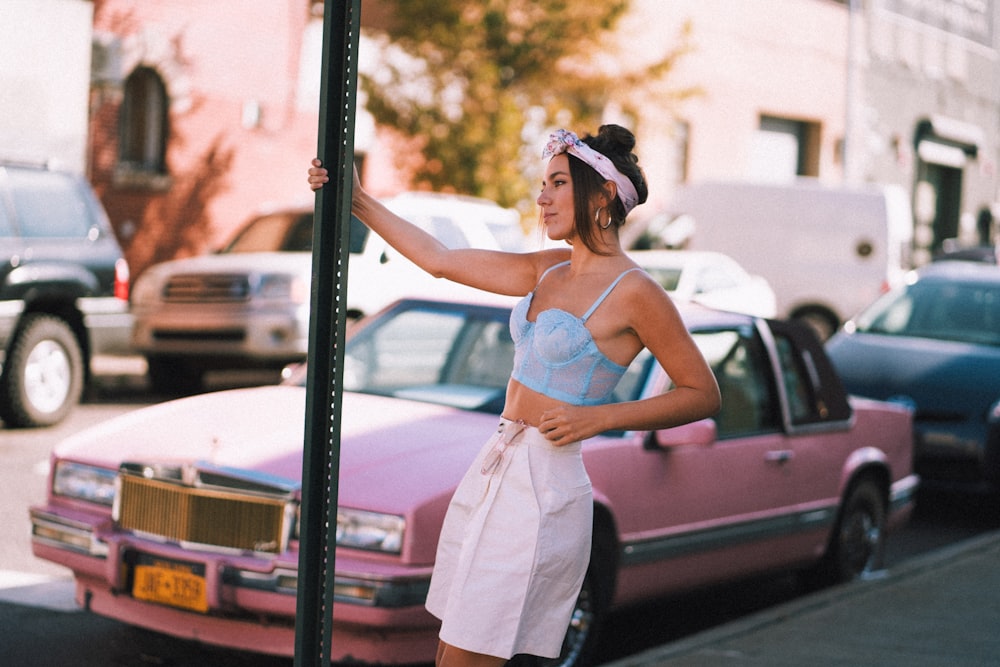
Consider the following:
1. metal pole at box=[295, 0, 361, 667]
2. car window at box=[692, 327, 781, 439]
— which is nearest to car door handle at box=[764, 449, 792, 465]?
car window at box=[692, 327, 781, 439]

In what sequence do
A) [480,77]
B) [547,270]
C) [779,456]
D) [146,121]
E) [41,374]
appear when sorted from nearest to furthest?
[547,270]
[779,456]
[41,374]
[146,121]
[480,77]

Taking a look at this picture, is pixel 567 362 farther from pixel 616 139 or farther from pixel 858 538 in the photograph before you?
pixel 858 538

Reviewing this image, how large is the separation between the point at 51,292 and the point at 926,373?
6.44 m

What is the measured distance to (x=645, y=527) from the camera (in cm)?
611

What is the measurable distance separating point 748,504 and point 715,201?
14.9 meters

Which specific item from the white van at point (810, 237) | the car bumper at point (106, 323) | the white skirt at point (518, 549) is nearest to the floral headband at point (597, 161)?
the white skirt at point (518, 549)

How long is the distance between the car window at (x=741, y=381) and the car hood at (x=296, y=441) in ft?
4.08

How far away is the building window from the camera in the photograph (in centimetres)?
3238

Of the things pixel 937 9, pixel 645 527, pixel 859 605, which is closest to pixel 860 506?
pixel 859 605

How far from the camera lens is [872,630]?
6.43 meters

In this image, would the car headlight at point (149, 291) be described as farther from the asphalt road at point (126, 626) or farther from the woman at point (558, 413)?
the woman at point (558, 413)

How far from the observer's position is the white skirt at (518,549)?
3.72 metres

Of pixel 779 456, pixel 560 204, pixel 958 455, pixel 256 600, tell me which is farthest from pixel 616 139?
pixel 958 455

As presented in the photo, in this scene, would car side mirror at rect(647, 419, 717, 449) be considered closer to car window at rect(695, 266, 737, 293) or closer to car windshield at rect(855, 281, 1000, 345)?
car windshield at rect(855, 281, 1000, 345)
